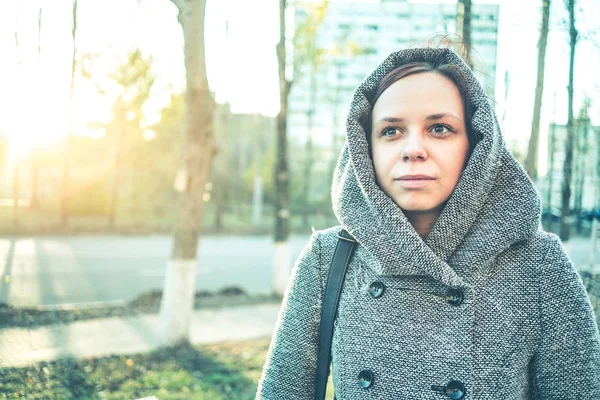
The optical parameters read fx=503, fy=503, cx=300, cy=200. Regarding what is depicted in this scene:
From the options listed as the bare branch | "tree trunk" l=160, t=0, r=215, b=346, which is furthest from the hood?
the bare branch

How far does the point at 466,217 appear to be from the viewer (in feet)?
4.59

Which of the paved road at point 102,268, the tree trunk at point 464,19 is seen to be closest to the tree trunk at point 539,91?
the tree trunk at point 464,19

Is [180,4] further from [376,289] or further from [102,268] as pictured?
[102,268]

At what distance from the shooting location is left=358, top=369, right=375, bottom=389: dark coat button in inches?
56.4

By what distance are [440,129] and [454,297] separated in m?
0.48

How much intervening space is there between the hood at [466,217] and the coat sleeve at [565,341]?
152mm

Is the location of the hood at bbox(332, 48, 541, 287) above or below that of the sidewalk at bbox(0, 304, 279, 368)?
above

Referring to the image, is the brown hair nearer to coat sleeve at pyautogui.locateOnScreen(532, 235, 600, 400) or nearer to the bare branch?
coat sleeve at pyautogui.locateOnScreen(532, 235, 600, 400)

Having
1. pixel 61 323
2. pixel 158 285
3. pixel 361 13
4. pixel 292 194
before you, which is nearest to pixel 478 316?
pixel 61 323

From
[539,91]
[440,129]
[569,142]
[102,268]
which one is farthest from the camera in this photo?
[102,268]

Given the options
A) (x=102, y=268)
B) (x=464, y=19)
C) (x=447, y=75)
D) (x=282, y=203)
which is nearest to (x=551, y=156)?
(x=464, y=19)

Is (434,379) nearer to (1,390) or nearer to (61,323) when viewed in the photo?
(1,390)

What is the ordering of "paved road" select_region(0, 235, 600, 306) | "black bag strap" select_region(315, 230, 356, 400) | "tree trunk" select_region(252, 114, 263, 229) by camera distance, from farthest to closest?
"tree trunk" select_region(252, 114, 263, 229) → "paved road" select_region(0, 235, 600, 306) → "black bag strap" select_region(315, 230, 356, 400)

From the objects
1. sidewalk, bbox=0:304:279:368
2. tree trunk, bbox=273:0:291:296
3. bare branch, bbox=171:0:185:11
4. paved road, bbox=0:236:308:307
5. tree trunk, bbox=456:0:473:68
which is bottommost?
paved road, bbox=0:236:308:307
